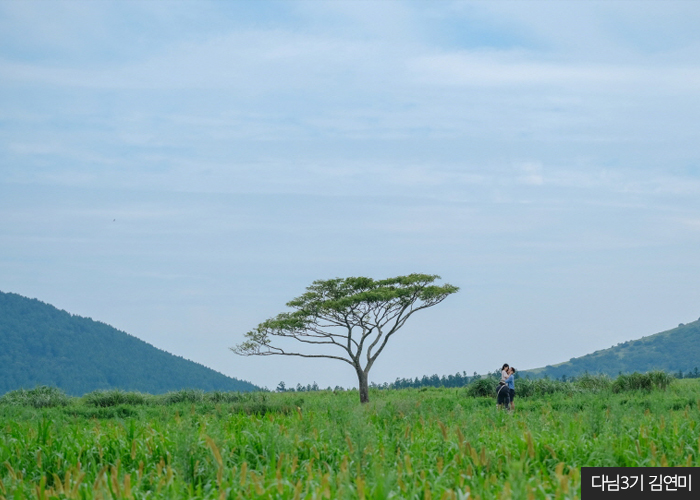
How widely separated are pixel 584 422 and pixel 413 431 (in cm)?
265

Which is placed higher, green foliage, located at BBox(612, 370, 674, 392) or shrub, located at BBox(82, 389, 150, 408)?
green foliage, located at BBox(612, 370, 674, 392)

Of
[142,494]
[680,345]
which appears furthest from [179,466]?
[680,345]

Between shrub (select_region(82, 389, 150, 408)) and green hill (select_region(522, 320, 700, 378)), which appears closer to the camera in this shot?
shrub (select_region(82, 389, 150, 408))

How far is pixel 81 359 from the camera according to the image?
140750mm

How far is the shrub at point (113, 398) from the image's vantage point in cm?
2727

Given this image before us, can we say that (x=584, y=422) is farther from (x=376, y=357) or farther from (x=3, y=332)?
(x=3, y=332)

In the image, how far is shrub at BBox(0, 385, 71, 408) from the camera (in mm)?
28141

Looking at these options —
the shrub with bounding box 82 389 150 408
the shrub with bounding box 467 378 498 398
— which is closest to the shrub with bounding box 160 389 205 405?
the shrub with bounding box 82 389 150 408

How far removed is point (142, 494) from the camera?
6.21 m

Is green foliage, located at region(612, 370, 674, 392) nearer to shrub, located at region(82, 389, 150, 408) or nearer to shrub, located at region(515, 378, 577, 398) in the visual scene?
shrub, located at region(515, 378, 577, 398)

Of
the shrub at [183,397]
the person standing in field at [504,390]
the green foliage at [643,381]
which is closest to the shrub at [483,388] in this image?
the green foliage at [643,381]

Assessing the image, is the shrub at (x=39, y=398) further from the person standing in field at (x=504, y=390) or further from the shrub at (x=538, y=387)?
the shrub at (x=538, y=387)

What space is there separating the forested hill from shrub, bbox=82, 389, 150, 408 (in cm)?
10393

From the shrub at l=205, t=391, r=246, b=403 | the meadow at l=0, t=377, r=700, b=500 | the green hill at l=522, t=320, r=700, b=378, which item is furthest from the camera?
the green hill at l=522, t=320, r=700, b=378
